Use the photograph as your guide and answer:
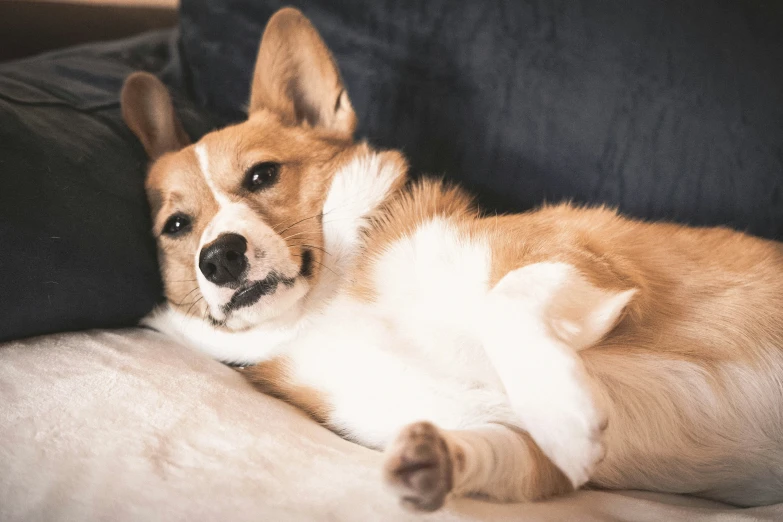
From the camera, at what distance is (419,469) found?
0.84m

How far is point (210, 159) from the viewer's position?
64.6 inches

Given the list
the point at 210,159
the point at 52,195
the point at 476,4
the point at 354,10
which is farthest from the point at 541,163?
the point at 52,195

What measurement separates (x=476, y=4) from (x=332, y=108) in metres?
0.56

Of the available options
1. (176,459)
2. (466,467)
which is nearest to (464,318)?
(466,467)

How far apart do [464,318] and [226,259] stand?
22.4 inches

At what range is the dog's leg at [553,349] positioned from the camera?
3.10 ft

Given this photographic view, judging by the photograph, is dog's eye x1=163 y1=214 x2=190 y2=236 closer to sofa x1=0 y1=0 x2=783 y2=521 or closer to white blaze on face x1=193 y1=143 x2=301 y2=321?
sofa x1=0 y1=0 x2=783 y2=521

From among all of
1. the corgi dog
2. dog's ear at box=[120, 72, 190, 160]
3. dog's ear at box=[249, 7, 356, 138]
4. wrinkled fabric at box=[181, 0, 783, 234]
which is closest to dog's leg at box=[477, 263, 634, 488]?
the corgi dog

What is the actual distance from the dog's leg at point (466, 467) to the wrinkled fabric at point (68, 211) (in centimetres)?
96

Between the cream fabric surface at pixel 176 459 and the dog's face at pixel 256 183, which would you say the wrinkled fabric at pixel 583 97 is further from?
the cream fabric surface at pixel 176 459

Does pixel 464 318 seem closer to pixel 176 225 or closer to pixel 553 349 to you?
pixel 553 349

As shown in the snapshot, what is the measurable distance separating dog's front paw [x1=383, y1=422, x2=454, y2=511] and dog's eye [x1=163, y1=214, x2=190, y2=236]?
1039 millimetres

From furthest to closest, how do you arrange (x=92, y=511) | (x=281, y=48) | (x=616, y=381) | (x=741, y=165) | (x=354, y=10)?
1. (x=354, y=10)
2. (x=281, y=48)
3. (x=741, y=165)
4. (x=616, y=381)
5. (x=92, y=511)

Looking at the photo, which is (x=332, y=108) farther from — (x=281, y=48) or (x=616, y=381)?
(x=616, y=381)
